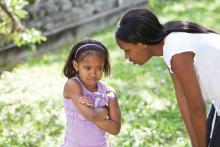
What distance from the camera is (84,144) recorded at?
12.0ft

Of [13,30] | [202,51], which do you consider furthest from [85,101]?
[13,30]

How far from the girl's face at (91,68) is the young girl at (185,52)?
8.3 inches

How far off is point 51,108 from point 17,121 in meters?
0.60

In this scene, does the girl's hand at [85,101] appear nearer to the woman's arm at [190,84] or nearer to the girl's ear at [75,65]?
the girl's ear at [75,65]

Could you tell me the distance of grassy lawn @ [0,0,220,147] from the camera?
17.8 ft

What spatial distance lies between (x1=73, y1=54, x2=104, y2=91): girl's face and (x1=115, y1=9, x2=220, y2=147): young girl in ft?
0.70

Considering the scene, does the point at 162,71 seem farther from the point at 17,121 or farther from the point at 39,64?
the point at 17,121

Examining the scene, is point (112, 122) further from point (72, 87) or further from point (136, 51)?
point (136, 51)

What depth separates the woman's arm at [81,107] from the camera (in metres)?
3.55

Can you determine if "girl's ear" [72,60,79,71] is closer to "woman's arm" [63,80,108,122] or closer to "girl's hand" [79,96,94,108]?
"woman's arm" [63,80,108,122]

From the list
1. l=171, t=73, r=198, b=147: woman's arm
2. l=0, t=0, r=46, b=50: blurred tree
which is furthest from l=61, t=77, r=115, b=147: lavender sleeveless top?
l=0, t=0, r=46, b=50: blurred tree

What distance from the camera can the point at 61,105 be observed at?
643cm

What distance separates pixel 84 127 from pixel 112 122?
0.67ft

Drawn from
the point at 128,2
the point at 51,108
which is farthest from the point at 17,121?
the point at 128,2
